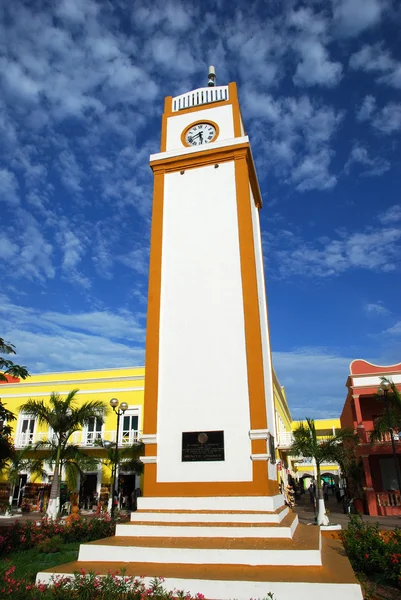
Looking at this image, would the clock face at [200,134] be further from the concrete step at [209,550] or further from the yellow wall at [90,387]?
the yellow wall at [90,387]

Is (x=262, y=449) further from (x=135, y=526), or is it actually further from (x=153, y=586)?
(x=153, y=586)

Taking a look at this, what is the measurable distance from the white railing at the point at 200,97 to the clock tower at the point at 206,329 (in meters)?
0.07

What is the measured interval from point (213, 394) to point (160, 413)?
4.21 ft

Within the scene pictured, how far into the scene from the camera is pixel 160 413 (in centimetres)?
978

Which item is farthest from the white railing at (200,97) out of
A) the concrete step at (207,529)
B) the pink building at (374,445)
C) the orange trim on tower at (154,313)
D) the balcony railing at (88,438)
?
the balcony railing at (88,438)

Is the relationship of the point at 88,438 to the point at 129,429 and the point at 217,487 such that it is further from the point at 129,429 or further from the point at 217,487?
the point at 217,487

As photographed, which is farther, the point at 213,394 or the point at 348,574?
the point at 213,394

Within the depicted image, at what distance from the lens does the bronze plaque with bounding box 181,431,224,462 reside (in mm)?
9078

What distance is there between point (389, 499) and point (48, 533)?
16.2m

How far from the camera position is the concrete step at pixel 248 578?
590cm

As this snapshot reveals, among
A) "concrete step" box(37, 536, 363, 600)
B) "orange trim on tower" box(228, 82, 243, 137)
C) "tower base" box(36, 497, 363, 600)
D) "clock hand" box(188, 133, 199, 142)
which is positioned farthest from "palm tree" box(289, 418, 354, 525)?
"clock hand" box(188, 133, 199, 142)

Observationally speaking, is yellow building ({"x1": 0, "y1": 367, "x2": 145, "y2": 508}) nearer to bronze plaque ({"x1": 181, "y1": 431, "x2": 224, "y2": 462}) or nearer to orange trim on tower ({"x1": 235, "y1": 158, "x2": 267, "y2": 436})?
bronze plaque ({"x1": 181, "y1": 431, "x2": 224, "y2": 462})

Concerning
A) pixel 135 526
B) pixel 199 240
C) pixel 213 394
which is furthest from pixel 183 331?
pixel 135 526

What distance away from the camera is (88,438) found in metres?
26.0
